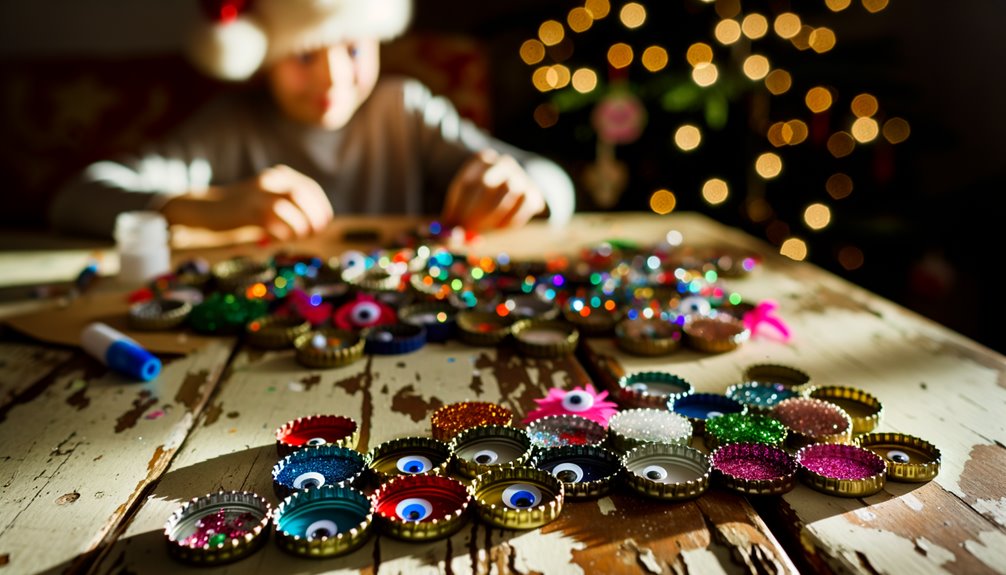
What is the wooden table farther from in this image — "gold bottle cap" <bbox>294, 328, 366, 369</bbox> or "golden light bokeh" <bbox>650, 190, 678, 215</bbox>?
"golden light bokeh" <bbox>650, 190, 678, 215</bbox>

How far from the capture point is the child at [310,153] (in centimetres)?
146

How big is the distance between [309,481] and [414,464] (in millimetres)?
81

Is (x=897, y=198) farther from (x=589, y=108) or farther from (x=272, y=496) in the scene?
(x=272, y=496)

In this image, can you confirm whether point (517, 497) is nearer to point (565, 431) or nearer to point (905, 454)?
point (565, 431)

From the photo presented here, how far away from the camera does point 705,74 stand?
2645mm

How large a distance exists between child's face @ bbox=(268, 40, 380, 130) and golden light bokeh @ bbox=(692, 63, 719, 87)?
1.27 meters

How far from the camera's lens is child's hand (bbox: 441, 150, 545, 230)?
150 cm

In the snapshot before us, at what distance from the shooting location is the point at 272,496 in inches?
23.5

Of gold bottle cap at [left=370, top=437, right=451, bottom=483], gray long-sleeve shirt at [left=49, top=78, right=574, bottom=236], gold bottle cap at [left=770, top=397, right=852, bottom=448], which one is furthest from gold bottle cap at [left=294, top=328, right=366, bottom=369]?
gray long-sleeve shirt at [left=49, top=78, right=574, bottom=236]

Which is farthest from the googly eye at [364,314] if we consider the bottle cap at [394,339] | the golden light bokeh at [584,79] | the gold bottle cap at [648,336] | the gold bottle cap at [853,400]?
the golden light bokeh at [584,79]

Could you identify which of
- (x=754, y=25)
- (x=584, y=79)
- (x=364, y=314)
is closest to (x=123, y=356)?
(x=364, y=314)

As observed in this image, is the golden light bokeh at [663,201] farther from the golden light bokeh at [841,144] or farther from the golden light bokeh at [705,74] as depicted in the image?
the golden light bokeh at [841,144]

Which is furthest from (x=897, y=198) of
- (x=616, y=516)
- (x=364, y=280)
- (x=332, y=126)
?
(x=616, y=516)

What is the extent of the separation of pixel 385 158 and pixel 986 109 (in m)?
2.26
